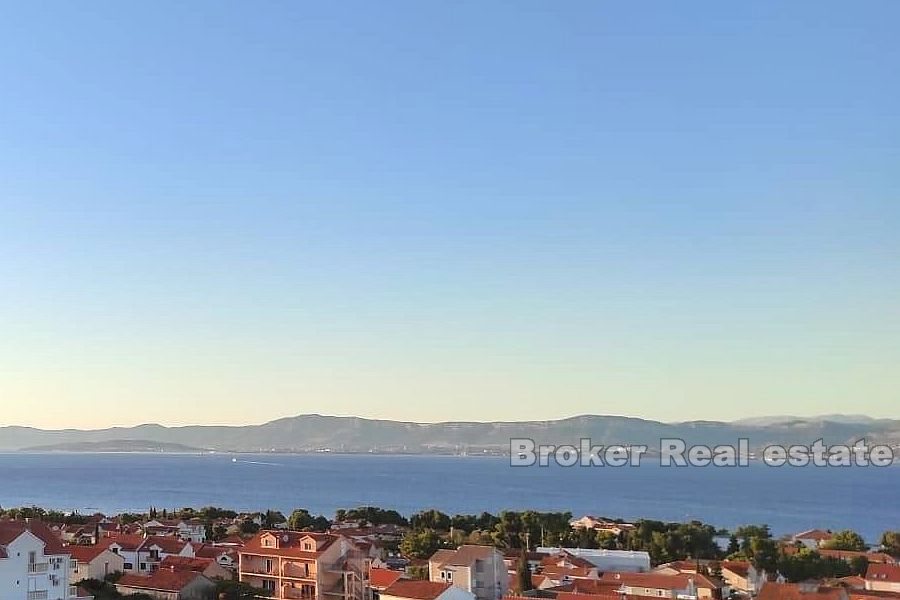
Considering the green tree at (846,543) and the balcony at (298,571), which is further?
the green tree at (846,543)

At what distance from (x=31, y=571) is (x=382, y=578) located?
35.5 feet

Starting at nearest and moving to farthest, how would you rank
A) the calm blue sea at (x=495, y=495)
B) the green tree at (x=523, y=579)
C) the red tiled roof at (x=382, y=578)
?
the red tiled roof at (x=382, y=578) → the green tree at (x=523, y=579) → the calm blue sea at (x=495, y=495)

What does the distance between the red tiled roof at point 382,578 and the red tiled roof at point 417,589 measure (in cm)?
163

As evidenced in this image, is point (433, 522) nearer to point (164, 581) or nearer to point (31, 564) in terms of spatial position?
point (164, 581)

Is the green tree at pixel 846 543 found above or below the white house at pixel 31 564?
below

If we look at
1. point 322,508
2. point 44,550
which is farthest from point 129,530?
point 322,508

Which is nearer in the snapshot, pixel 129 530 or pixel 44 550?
pixel 44 550

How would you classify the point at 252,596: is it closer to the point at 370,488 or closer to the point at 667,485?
the point at 370,488

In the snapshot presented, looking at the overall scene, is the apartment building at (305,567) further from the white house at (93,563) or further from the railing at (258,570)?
the white house at (93,563)

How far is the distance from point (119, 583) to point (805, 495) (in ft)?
411

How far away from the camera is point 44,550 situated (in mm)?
29219

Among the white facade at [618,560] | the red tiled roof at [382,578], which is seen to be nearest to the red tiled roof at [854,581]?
the white facade at [618,560]

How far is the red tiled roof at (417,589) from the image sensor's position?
1093 inches

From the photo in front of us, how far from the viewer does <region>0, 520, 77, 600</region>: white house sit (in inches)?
1108
